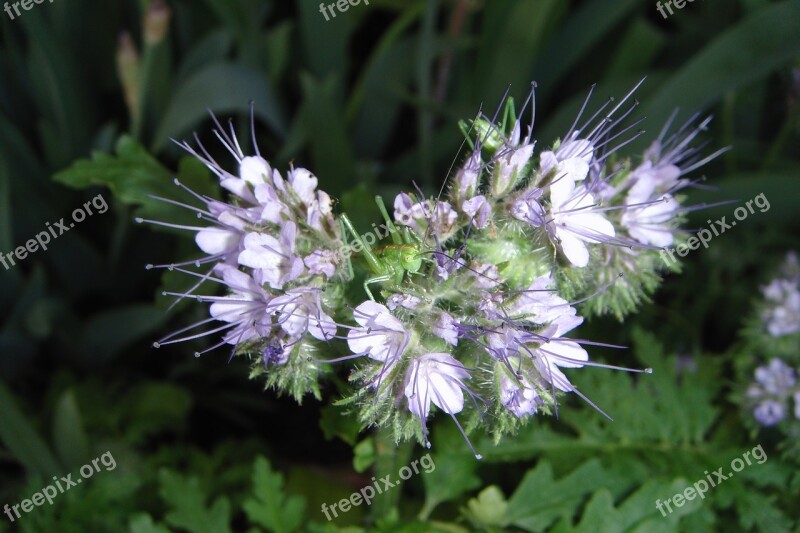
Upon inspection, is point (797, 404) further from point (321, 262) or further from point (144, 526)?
point (144, 526)

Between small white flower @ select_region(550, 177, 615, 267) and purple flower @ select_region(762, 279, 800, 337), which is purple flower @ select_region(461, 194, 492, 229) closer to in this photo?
small white flower @ select_region(550, 177, 615, 267)

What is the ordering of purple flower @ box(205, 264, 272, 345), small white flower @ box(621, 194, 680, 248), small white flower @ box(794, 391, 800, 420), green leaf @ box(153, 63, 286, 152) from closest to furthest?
purple flower @ box(205, 264, 272, 345) → small white flower @ box(621, 194, 680, 248) → small white flower @ box(794, 391, 800, 420) → green leaf @ box(153, 63, 286, 152)

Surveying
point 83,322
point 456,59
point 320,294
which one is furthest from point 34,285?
point 456,59

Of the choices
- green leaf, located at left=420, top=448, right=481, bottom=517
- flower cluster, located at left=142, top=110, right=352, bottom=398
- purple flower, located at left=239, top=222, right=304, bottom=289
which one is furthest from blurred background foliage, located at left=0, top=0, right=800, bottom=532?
purple flower, located at left=239, top=222, right=304, bottom=289

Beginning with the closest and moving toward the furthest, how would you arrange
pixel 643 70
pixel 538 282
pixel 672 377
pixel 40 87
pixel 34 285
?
pixel 538 282 < pixel 672 377 < pixel 34 285 < pixel 40 87 < pixel 643 70

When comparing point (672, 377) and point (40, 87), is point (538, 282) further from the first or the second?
point (40, 87)
